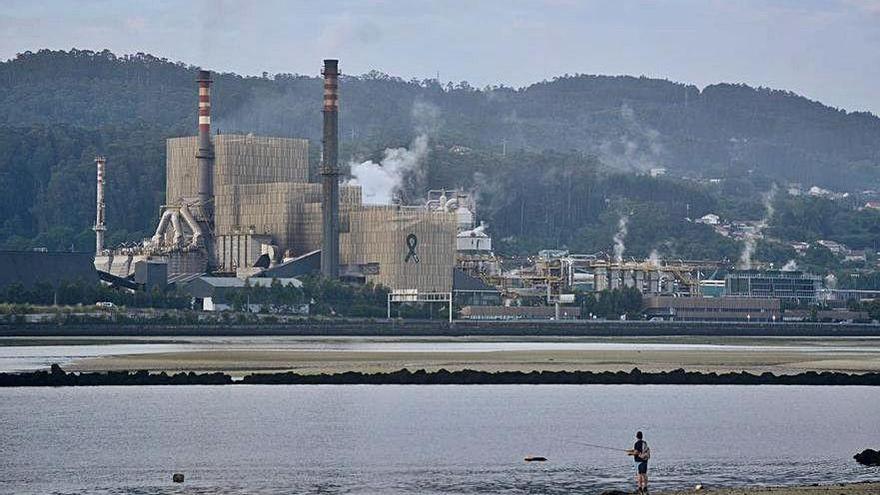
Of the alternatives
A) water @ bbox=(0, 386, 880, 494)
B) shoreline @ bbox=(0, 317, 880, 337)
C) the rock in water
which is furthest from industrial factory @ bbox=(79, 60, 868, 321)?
the rock in water

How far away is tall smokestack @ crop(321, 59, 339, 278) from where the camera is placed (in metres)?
154

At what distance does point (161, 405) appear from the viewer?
2564 inches

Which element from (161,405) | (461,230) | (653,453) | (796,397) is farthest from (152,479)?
(461,230)

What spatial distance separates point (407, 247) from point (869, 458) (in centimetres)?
11422

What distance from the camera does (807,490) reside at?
4244cm

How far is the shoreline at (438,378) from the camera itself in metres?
73.1

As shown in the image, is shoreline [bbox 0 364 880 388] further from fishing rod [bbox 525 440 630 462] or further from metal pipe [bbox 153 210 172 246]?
metal pipe [bbox 153 210 172 246]

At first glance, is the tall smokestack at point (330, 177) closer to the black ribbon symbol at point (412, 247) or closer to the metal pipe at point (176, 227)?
the black ribbon symbol at point (412, 247)

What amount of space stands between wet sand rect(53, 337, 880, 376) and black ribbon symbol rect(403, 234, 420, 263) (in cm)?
4783

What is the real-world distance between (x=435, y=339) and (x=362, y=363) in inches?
1752

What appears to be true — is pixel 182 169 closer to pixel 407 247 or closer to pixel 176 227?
pixel 176 227

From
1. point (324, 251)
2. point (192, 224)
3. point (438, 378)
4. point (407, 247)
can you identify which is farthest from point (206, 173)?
point (438, 378)

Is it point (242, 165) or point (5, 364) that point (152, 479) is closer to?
point (5, 364)

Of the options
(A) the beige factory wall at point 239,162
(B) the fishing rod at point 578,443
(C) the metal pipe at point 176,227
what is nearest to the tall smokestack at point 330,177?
(A) the beige factory wall at point 239,162
